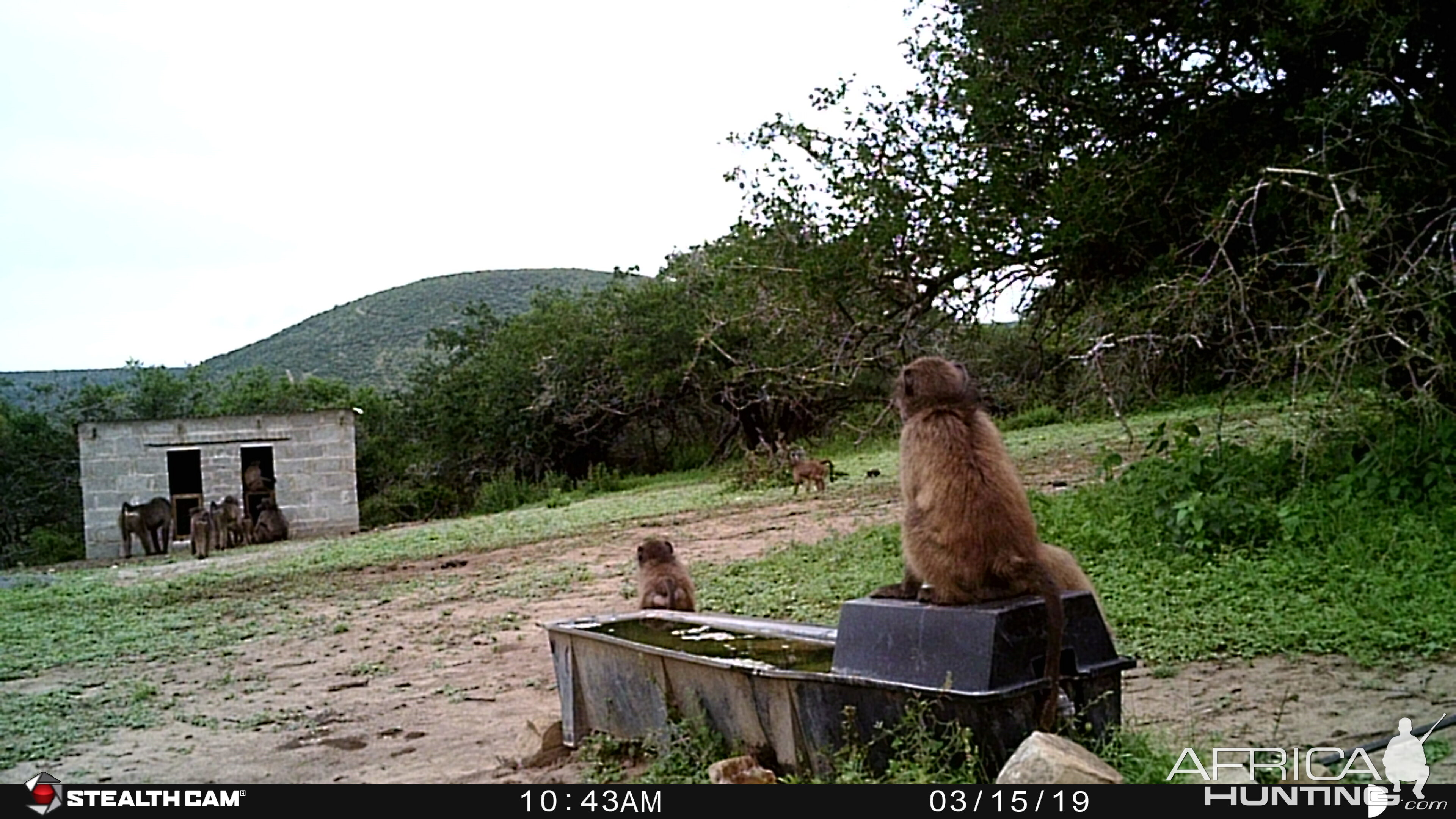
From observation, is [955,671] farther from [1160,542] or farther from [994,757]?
[1160,542]

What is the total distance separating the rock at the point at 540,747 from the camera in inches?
199

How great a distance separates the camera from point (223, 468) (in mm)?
21859

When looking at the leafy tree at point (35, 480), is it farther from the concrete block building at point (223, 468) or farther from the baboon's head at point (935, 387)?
the baboon's head at point (935, 387)

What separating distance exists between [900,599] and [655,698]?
3.73ft

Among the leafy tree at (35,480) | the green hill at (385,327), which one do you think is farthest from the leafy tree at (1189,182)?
the green hill at (385,327)

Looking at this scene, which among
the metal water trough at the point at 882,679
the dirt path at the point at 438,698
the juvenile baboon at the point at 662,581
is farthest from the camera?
the juvenile baboon at the point at 662,581

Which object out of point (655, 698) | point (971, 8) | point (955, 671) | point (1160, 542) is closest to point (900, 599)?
point (955, 671)

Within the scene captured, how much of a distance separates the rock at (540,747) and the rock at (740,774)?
118 centimetres

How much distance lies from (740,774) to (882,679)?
53 centimetres

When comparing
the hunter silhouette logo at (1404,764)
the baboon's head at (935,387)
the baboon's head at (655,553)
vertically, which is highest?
the baboon's head at (935,387)

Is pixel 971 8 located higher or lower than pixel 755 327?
higher

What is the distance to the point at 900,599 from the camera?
4.12 m
